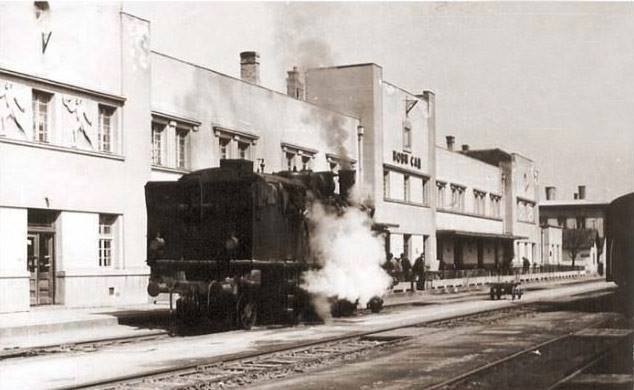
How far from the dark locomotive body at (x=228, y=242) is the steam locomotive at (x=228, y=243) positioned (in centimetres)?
2

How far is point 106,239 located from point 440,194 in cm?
3340

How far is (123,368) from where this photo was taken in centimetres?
1280

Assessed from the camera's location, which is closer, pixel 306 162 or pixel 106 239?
pixel 106 239

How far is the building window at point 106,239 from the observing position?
25.4m

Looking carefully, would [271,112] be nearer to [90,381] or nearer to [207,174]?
[207,174]

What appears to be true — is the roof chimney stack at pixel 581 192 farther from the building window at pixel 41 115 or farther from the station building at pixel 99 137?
the building window at pixel 41 115

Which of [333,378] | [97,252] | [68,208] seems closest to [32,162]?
[68,208]

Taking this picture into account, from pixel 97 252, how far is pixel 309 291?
7.35 metres

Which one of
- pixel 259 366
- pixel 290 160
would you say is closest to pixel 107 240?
pixel 290 160

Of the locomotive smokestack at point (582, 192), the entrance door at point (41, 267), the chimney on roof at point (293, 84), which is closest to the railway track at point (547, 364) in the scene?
the entrance door at point (41, 267)

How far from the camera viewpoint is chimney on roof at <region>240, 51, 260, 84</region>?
3762cm

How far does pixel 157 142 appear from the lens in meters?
28.5

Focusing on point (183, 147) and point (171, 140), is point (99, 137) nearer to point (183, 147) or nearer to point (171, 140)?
point (171, 140)

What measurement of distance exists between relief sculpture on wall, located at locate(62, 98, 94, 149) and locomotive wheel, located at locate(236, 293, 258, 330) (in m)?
7.95
